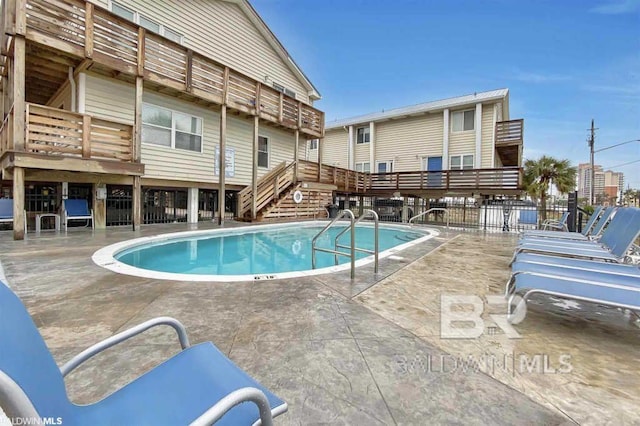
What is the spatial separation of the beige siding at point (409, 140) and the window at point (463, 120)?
75cm

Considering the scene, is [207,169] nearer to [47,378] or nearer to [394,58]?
[47,378]

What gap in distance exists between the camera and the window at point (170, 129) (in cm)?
1005

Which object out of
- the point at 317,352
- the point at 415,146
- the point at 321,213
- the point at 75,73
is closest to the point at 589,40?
the point at 415,146

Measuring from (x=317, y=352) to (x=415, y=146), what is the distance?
1892cm

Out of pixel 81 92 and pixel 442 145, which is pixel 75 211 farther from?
pixel 442 145

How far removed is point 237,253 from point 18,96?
19.0 feet

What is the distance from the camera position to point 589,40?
584 inches

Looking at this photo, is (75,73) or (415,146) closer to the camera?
(75,73)

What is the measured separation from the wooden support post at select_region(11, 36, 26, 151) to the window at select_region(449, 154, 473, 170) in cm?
1834

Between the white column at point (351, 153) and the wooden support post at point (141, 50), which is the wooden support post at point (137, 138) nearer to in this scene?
the wooden support post at point (141, 50)

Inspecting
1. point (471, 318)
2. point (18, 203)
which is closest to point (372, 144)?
point (18, 203)

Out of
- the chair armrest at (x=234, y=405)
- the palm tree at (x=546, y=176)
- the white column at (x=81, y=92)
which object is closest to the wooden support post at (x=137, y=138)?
the white column at (x=81, y=92)

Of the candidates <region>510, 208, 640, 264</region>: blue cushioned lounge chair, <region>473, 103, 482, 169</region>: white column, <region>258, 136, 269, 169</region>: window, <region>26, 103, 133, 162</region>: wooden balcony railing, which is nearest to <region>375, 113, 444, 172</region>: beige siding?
<region>473, 103, 482, 169</region>: white column

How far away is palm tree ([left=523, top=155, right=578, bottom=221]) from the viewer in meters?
20.7
